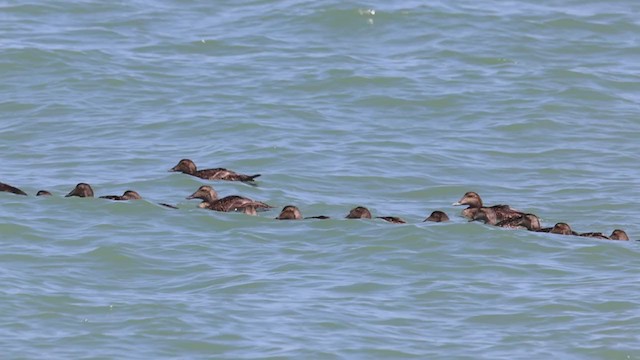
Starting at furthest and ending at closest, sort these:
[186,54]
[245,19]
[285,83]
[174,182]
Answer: [245,19] → [186,54] → [285,83] → [174,182]

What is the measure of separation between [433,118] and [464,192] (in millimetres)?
3459

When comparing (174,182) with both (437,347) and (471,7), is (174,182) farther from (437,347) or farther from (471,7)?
(471,7)

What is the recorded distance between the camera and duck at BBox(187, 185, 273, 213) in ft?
53.6

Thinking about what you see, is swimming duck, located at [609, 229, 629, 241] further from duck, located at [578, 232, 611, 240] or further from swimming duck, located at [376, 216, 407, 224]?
swimming duck, located at [376, 216, 407, 224]

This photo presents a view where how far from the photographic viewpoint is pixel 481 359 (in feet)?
38.9

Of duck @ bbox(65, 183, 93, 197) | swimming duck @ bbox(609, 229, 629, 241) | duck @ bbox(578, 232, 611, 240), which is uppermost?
duck @ bbox(65, 183, 93, 197)

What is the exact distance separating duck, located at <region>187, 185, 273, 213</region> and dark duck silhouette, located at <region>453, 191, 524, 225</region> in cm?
205

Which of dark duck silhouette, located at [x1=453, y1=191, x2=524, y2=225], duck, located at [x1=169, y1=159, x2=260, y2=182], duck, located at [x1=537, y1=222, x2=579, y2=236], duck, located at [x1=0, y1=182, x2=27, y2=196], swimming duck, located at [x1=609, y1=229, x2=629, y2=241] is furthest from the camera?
duck, located at [x1=169, y1=159, x2=260, y2=182]

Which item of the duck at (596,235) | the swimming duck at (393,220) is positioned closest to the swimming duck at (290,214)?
the swimming duck at (393,220)

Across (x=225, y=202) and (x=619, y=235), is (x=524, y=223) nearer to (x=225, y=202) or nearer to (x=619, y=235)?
(x=619, y=235)

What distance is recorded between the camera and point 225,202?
53.9ft

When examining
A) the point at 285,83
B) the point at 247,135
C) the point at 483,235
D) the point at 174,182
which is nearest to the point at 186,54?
the point at 285,83

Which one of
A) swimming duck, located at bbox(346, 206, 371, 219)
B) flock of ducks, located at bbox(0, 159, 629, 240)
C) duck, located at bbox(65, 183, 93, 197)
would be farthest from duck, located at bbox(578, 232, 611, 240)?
duck, located at bbox(65, 183, 93, 197)

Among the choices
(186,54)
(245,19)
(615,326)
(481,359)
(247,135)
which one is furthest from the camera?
(245,19)
